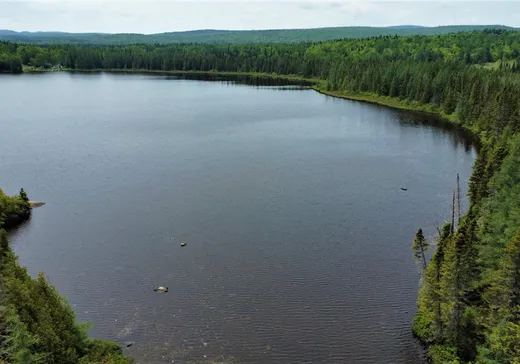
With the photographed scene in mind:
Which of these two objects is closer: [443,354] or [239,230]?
[443,354]

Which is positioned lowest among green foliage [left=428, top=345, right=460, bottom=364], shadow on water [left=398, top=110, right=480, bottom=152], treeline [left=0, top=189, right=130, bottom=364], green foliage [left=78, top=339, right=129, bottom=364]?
green foliage [left=78, top=339, right=129, bottom=364]

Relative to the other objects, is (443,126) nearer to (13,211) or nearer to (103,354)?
(13,211)

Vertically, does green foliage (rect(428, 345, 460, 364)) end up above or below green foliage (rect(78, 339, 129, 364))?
above

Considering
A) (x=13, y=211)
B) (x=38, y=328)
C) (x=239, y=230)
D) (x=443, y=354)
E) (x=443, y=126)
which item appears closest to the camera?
(x=38, y=328)

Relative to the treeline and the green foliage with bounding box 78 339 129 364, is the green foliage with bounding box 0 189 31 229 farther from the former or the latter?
the green foliage with bounding box 78 339 129 364

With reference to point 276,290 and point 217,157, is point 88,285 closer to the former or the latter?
point 276,290

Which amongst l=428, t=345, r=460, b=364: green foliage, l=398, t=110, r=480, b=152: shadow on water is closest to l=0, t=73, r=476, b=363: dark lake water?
l=398, t=110, r=480, b=152: shadow on water

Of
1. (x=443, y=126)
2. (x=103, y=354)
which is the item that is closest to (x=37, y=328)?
(x=103, y=354)
